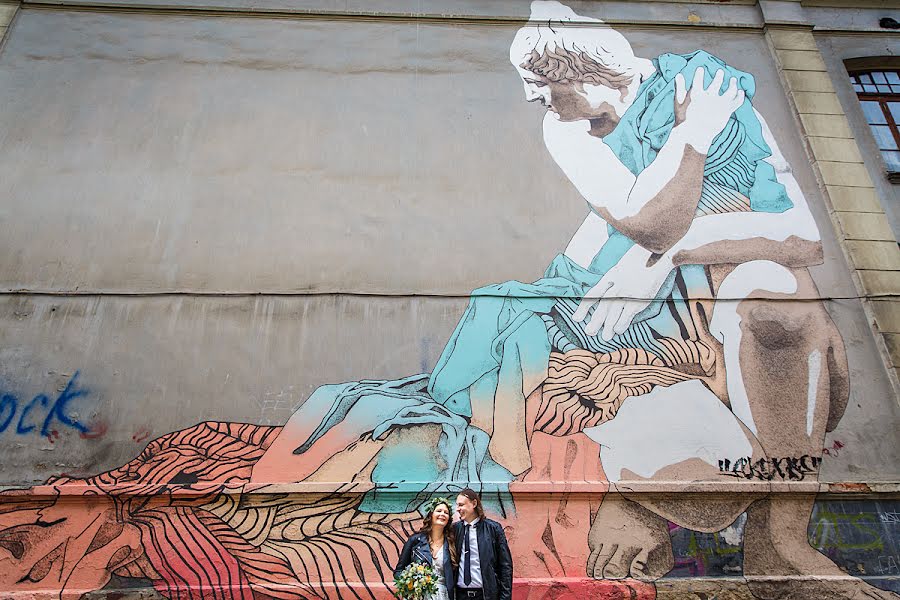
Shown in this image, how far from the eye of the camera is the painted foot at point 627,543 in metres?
5.42

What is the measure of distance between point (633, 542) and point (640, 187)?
13.6 ft

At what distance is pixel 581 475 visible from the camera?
19.0 feet

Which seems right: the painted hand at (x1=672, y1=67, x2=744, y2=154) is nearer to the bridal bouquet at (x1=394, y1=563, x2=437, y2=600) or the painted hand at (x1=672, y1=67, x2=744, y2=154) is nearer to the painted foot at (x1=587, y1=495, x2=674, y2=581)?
the painted foot at (x1=587, y1=495, x2=674, y2=581)

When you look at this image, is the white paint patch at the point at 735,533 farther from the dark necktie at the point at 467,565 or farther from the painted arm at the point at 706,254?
the dark necktie at the point at 467,565

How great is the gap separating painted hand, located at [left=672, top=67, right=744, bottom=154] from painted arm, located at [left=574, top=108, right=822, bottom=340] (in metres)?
1.18

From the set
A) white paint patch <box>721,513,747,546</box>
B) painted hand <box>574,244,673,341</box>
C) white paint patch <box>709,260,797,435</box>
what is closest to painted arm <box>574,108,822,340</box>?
painted hand <box>574,244,673,341</box>

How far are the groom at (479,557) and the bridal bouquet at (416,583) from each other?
242 millimetres

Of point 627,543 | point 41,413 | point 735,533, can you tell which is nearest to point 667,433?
point 735,533

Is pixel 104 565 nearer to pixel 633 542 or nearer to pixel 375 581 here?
pixel 375 581

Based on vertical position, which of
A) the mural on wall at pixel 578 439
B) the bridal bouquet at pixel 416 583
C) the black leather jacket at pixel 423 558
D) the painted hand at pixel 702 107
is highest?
the painted hand at pixel 702 107

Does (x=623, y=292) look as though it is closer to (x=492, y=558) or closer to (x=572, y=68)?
(x=572, y=68)

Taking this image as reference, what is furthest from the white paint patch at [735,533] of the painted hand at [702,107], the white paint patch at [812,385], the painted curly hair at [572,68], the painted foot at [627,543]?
the painted curly hair at [572,68]

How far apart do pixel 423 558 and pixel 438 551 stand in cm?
13

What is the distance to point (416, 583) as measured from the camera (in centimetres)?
376
